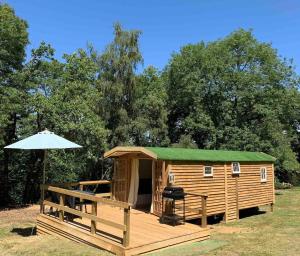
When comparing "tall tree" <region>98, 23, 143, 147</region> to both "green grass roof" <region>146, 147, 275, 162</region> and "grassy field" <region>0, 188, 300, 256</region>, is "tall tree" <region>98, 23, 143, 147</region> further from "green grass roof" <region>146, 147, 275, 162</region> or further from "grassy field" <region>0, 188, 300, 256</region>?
"grassy field" <region>0, 188, 300, 256</region>

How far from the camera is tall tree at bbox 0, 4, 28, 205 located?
1479 cm

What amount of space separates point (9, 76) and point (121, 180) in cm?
729

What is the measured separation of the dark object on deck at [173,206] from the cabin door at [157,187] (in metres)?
0.40

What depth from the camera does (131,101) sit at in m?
22.6

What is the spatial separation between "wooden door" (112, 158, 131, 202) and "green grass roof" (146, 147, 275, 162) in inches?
65.3

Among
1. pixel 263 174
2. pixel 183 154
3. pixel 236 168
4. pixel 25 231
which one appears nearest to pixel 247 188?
pixel 236 168

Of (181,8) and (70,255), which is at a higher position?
(181,8)

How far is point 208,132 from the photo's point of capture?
26.6m

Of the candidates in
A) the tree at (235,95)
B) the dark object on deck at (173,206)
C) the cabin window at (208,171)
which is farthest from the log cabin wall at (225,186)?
the tree at (235,95)

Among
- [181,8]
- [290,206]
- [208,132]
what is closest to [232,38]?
[208,132]

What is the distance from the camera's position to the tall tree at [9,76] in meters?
14.8

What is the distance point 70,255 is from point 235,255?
3.69 m

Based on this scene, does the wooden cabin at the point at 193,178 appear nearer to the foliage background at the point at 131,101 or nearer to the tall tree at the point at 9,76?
the foliage background at the point at 131,101

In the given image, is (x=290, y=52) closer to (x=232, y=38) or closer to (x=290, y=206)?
(x=232, y=38)
